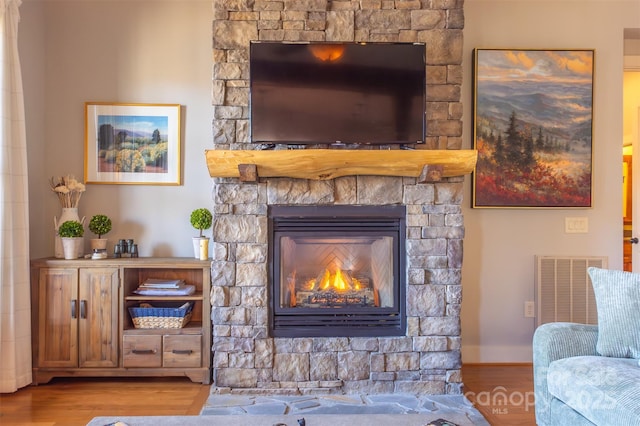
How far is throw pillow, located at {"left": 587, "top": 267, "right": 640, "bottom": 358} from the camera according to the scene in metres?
1.79

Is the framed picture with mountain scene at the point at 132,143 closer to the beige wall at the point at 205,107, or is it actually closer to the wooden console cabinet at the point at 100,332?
the beige wall at the point at 205,107

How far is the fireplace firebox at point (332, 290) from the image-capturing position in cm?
264

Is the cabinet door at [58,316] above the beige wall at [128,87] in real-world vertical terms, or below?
below

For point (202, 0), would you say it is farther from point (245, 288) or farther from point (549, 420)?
point (549, 420)

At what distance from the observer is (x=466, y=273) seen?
311cm

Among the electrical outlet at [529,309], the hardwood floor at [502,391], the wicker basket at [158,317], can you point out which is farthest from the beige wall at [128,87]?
the electrical outlet at [529,309]

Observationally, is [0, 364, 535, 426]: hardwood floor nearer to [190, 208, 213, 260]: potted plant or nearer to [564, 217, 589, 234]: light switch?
[190, 208, 213, 260]: potted plant

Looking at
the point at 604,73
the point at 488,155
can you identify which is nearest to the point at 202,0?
the point at 488,155

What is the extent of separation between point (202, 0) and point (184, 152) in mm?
1118

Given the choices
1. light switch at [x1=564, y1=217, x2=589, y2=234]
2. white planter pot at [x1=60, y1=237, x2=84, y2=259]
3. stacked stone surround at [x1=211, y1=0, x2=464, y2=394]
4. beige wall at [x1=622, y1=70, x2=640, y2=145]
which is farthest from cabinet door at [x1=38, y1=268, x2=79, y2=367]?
beige wall at [x1=622, y1=70, x2=640, y2=145]

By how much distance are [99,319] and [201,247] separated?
782 mm

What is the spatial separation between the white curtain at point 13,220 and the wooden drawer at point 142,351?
592 mm

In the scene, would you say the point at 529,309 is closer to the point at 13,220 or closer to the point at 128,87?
A: the point at 128,87

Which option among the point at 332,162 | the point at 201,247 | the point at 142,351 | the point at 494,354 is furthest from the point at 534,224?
the point at 142,351
